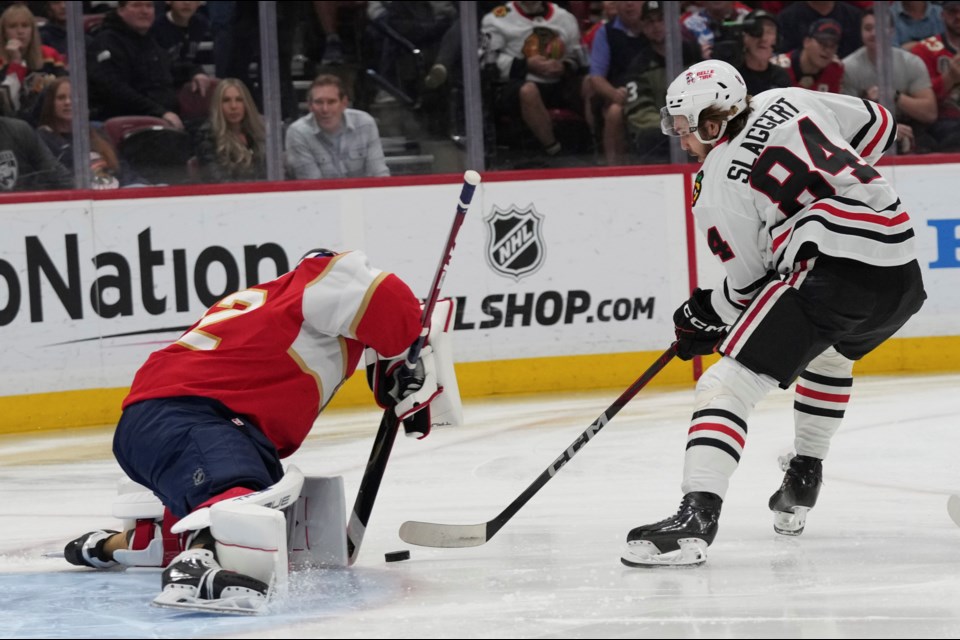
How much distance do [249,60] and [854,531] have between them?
3.49 meters

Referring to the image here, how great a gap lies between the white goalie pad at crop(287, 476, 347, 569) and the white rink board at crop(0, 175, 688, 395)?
103 inches

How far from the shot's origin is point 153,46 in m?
5.80

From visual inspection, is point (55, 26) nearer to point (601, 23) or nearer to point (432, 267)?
point (432, 267)

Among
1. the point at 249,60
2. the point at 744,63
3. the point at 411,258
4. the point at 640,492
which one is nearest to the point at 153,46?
the point at 249,60

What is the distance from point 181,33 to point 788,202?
3.49 meters

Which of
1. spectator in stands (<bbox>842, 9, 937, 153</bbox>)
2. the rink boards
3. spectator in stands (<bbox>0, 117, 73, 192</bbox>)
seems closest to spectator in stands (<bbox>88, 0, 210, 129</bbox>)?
spectator in stands (<bbox>0, 117, 73, 192</bbox>)

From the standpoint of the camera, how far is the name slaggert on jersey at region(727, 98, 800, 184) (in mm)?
3033

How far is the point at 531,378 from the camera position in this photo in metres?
6.00

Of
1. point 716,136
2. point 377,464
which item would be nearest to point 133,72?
point 377,464

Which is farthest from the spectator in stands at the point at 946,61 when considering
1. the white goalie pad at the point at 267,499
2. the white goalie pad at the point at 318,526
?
the white goalie pad at the point at 267,499

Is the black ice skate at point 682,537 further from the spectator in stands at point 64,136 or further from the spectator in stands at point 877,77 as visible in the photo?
the spectator in stands at point 877,77

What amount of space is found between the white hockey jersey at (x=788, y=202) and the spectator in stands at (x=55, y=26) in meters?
3.33

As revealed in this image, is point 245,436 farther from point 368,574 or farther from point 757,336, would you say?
point 757,336

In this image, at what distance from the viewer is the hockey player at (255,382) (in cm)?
283
